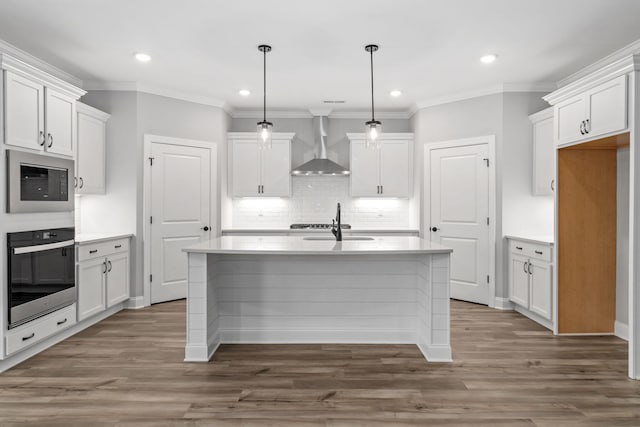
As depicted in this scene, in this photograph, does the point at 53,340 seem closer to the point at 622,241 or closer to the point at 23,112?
the point at 23,112

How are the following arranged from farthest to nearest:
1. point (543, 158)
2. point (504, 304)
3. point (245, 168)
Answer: point (245, 168), point (504, 304), point (543, 158)

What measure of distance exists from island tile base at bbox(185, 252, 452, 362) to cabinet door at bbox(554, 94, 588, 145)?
5.61 feet

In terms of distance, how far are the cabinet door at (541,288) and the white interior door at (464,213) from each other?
0.78 meters

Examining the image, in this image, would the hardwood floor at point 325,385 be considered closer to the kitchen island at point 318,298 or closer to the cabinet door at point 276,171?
the kitchen island at point 318,298

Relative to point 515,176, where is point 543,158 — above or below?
above

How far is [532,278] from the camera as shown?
14.6 ft

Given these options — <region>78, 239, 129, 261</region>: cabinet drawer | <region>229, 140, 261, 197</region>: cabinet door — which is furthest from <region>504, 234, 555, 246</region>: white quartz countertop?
<region>78, 239, 129, 261</region>: cabinet drawer

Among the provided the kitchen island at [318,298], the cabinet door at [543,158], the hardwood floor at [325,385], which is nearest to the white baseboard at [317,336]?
the kitchen island at [318,298]

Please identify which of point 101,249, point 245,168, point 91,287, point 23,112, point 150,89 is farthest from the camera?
point 245,168

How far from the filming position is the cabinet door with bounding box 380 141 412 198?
632 cm

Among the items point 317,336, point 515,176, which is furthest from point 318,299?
point 515,176

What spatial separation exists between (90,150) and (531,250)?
4.80 meters

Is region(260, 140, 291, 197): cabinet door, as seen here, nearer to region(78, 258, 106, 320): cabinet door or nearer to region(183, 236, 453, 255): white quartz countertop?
region(78, 258, 106, 320): cabinet door

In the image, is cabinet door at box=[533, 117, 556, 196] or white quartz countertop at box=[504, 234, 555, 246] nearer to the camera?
white quartz countertop at box=[504, 234, 555, 246]
